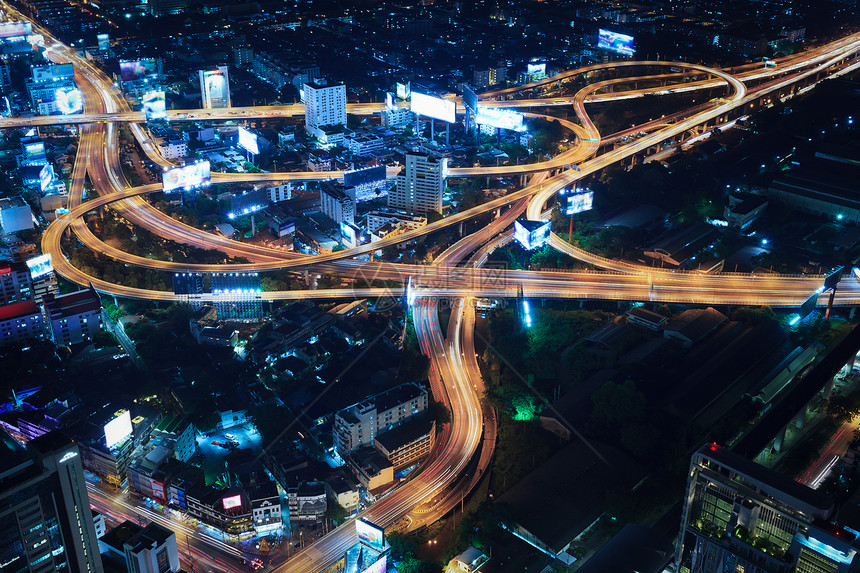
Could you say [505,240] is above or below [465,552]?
above

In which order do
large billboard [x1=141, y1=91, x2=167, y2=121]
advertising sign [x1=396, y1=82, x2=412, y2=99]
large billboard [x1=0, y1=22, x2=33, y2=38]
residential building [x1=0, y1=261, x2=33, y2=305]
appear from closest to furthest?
residential building [x1=0, y1=261, x2=33, y2=305] < large billboard [x1=141, y1=91, x2=167, y2=121] < advertising sign [x1=396, y1=82, x2=412, y2=99] < large billboard [x1=0, y1=22, x2=33, y2=38]

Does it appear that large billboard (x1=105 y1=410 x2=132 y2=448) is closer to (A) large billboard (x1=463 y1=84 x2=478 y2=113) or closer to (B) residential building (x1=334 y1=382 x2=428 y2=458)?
(B) residential building (x1=334 y1=382 x2=428 y2=458)

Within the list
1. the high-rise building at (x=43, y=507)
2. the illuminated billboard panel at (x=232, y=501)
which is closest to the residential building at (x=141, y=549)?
the high-rise building at (x=43, y=507)

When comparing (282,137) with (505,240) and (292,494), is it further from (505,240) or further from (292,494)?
(292,494)

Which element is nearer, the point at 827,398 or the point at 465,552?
the point at 465,552

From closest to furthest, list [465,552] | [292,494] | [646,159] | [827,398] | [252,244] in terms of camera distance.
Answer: [465,552] → [292,494] → [827,398] → [252,244] → [646,159]

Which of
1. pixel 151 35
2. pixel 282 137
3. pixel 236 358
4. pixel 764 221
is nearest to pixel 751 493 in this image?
pixel 236 358

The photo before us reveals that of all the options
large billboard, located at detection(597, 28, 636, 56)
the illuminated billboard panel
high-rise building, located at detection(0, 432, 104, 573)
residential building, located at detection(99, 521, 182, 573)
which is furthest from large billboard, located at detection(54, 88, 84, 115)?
high-rise building, located at detection(0, 432, 104, 573)
